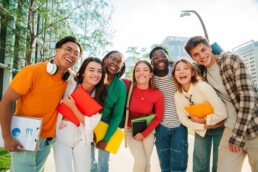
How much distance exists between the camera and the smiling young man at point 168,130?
375 cm

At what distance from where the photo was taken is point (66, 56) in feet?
10.1

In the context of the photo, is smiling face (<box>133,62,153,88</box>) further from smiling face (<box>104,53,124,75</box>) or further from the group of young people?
smiling face (<box>104,53,124,75</box>)

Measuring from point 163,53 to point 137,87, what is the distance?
31.6 inches

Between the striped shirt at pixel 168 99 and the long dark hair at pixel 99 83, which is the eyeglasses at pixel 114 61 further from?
the striped shirt at pixel 168 99

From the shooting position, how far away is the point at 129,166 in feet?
19.2

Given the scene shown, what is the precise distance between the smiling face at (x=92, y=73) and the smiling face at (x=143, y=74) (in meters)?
0.83

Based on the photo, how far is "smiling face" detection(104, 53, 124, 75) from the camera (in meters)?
4.02

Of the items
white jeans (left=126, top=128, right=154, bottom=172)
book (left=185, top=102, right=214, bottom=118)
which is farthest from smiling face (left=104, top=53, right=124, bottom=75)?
book (left=185, top=102, right=214, bottom=118)

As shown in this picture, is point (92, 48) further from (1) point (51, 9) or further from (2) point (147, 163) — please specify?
(2) point (147, 163)

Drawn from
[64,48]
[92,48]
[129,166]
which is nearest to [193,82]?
[64,48]

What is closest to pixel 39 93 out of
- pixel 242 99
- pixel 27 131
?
pixel 27 131

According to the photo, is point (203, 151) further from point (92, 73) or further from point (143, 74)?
point (92, 73)

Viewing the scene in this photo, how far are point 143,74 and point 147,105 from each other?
0.55m

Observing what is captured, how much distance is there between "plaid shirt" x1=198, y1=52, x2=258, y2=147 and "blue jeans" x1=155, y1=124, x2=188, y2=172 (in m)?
0.96
